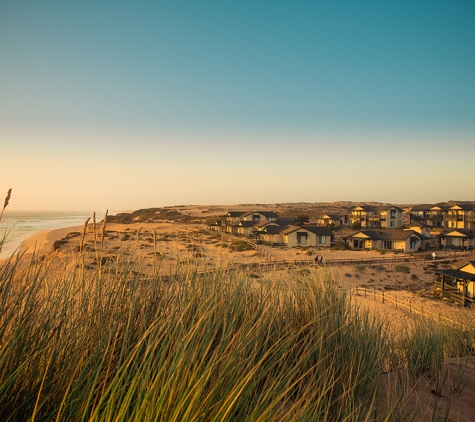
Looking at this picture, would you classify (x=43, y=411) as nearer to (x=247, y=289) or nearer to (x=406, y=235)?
(x=247, y=289)

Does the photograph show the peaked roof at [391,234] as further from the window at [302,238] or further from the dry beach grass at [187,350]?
the dry beach grass at [187,350]

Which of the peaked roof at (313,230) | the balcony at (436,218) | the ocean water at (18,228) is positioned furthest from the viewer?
the balcony at (436,218)

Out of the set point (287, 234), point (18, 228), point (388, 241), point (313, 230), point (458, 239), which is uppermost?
point (18, 228)

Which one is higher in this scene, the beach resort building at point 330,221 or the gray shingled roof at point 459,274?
the beach resort building at point 330,221

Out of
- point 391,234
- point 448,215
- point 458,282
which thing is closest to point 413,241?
point 391,234

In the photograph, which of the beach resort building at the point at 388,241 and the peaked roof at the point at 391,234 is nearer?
the beach resort building at the point at 388,241

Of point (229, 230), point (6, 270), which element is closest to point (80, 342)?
point (6, 270)

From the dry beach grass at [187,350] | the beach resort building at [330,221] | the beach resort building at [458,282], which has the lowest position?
the beach resort building at [458,282]

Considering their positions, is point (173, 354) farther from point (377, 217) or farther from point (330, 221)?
point (330, 221)

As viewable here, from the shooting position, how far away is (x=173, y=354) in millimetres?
2334

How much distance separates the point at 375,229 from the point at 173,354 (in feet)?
218

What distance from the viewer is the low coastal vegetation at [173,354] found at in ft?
6.15

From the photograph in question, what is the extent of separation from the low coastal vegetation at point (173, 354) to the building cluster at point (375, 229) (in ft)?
152

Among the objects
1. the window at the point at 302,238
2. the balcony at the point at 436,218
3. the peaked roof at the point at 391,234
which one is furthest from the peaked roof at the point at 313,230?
the balcony at the point at 436,218
